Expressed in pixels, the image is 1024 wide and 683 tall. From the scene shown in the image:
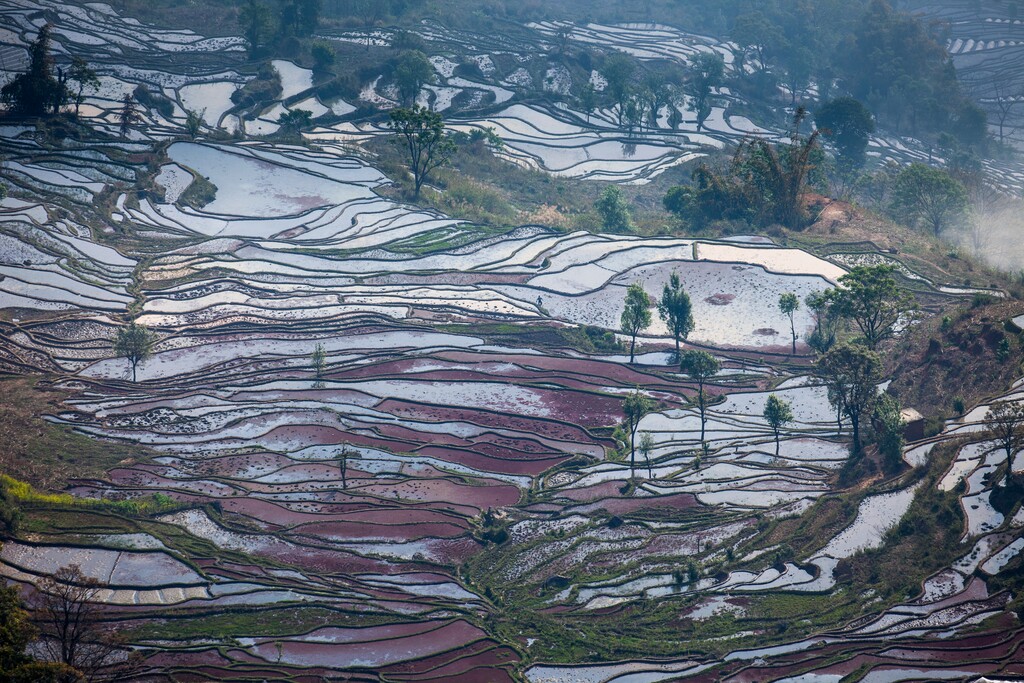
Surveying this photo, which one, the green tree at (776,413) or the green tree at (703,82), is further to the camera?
the green tree at (703,82)

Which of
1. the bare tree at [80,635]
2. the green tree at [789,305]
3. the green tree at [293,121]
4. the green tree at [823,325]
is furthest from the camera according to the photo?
the green tree at [293,121]

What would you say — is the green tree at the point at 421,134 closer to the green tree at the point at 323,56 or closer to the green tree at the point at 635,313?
the green tree at the point at 323,56

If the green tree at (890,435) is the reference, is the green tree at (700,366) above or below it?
below

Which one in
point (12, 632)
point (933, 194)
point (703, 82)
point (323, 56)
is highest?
point (703, 82)

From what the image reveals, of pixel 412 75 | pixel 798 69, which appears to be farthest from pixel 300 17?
pixel 798 69

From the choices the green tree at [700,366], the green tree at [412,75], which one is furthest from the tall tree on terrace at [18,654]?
the green tree at [412,75]

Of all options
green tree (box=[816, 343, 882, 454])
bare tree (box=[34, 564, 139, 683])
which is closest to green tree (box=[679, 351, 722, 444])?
green tree (box=[816, 343, 882, 454])

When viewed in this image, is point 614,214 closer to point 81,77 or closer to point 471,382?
point 471,382
